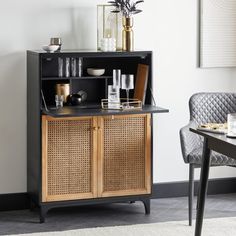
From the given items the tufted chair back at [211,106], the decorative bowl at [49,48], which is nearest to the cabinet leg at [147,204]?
the tufted chair back at [211,106]

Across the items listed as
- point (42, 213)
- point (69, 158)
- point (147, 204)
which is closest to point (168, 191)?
point (147, 204)

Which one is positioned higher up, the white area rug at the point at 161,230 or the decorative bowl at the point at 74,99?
the decorative bowl at the point at 74,99

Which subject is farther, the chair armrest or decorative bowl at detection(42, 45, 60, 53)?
decorative bowl at detection(42, 45, 60, 53)

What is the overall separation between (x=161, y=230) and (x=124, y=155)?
589 mm

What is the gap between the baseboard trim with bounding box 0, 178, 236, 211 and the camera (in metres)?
4.82

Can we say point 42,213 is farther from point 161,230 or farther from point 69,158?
point 161,230

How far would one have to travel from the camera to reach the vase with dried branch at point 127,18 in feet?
15.5

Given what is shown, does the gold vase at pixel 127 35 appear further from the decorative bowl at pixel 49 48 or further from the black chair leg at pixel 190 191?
the black chair leg at pixel 190 191

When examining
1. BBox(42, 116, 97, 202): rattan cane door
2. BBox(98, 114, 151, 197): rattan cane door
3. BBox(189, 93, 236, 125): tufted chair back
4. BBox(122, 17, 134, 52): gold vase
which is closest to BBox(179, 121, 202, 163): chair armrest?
BBox(189, 93, 236, 125): tufted chair back

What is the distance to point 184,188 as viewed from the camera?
17.3 feet

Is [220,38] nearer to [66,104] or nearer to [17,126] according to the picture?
[66,104]

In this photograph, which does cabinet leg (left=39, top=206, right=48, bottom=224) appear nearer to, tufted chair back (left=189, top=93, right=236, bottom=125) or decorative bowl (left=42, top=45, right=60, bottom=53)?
decorative bowl (left=42, top=45, right=60, bottom=53)

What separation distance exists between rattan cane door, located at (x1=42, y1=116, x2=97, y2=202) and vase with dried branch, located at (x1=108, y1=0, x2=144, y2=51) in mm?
606

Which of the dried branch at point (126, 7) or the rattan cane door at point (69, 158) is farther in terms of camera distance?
the dried branch at point (126, 7)
